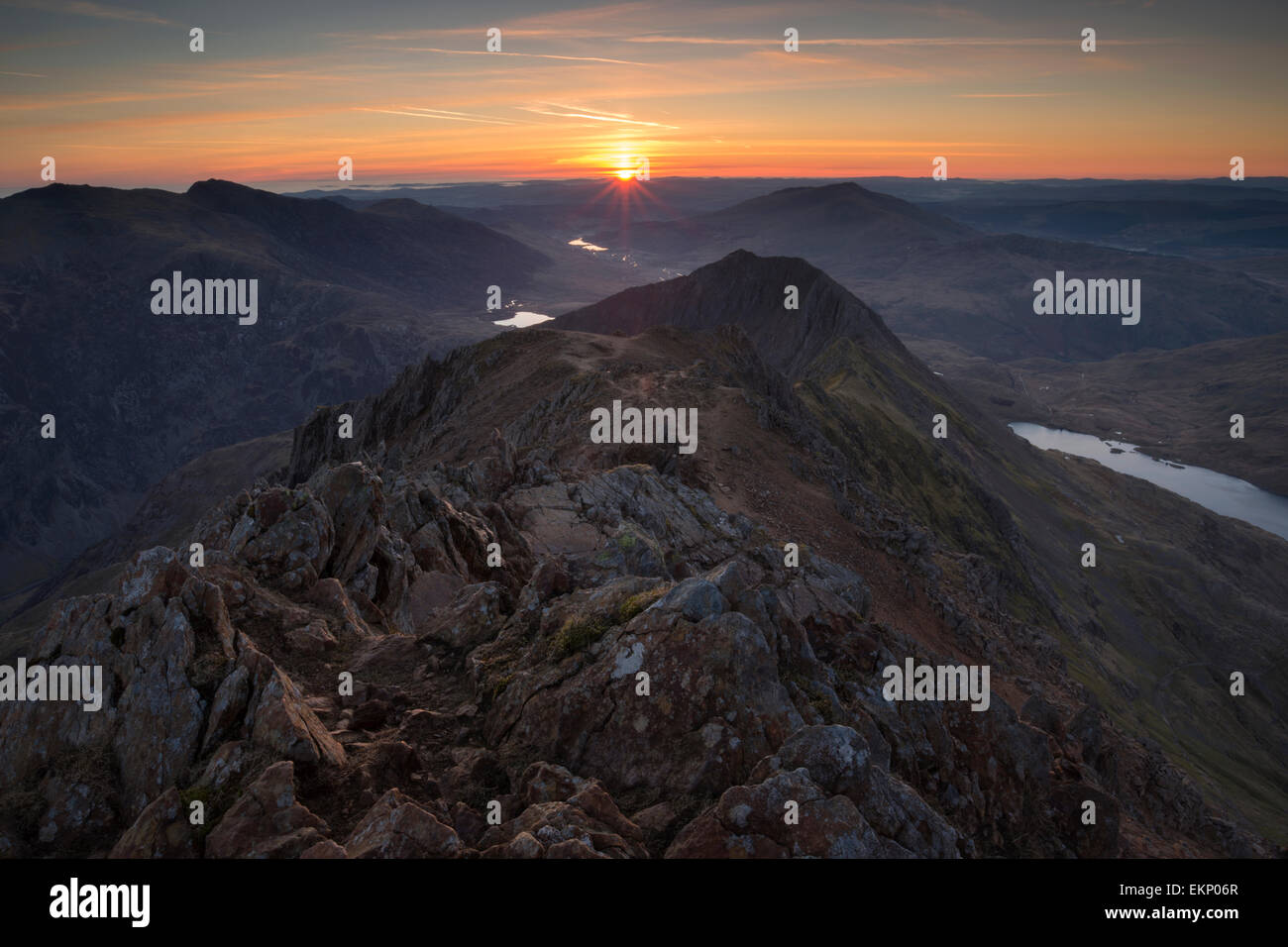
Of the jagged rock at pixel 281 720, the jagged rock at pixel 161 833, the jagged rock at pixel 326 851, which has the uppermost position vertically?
the jagged rock at pixel 281 720

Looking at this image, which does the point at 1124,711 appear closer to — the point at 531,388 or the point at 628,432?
the point at 628,432

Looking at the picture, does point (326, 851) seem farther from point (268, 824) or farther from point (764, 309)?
point (764, 309)

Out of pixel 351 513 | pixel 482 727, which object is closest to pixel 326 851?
pixel 482 727
